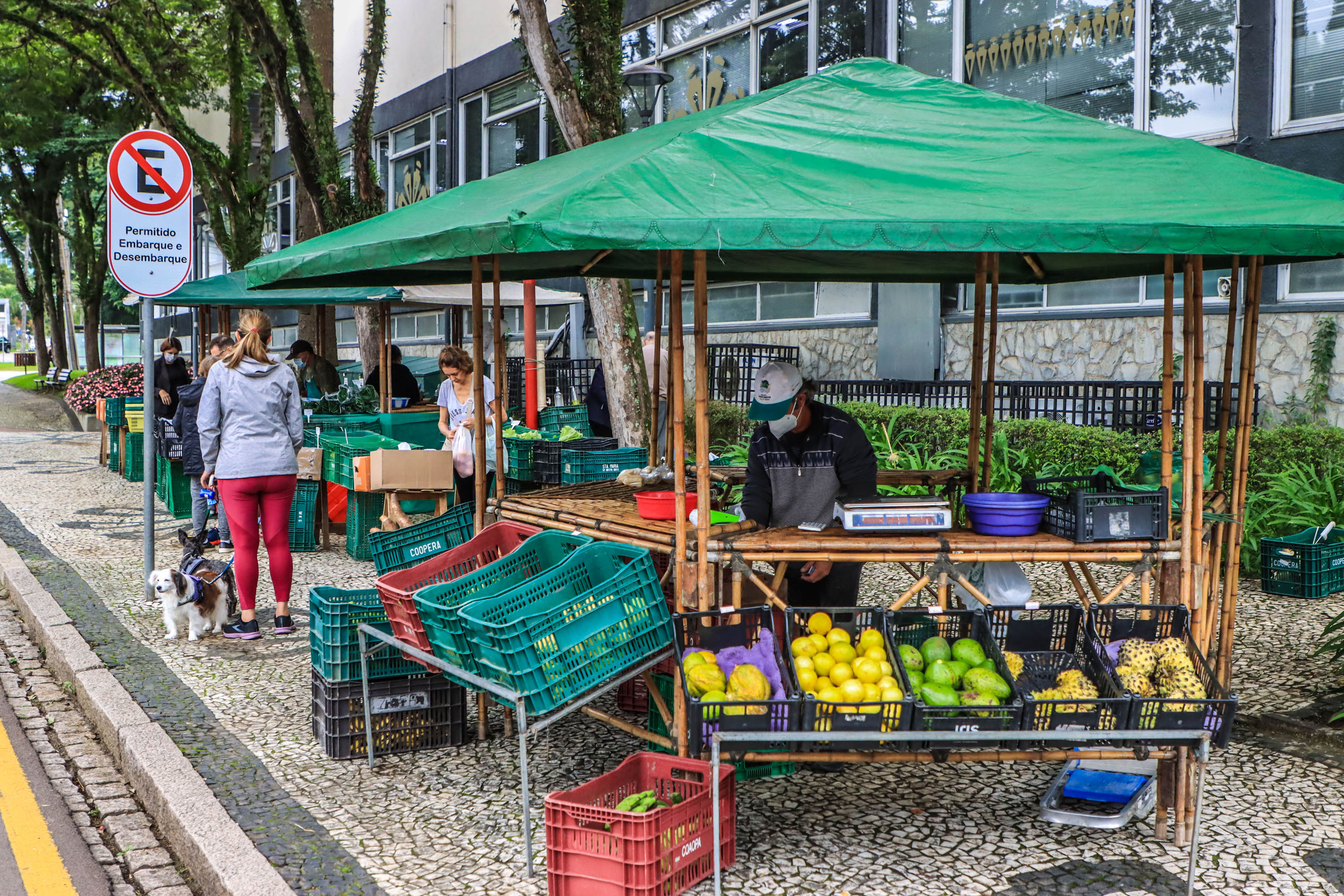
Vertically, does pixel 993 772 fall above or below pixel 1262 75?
below

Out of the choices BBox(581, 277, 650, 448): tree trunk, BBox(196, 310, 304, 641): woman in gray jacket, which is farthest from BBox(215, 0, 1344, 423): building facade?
BBox(196, 310, 304, 641): woman in gray jacket

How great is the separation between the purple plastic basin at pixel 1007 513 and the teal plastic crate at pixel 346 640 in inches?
102

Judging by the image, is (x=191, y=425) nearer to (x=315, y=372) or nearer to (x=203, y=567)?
(x=203, y=567)

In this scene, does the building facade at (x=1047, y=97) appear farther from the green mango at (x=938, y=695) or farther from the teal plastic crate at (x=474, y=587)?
the green mango at (x=938, y=695)

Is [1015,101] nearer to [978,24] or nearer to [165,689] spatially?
[165,689]

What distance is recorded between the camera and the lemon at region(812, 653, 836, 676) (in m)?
4.09

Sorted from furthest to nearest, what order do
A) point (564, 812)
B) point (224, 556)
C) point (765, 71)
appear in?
point (765, 71), point (224, 556), point (564, 812)

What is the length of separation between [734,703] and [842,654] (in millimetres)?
532

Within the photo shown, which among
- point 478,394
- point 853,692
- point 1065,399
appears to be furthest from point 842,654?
point 1065,399

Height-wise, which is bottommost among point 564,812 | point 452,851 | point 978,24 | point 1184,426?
point 452,851

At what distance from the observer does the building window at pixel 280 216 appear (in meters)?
34.0

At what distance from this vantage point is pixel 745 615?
4496 millimetres

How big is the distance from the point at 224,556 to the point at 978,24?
35.3 feet

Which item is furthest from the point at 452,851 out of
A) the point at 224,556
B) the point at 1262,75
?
the point at 1262,75
